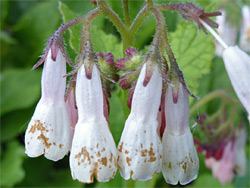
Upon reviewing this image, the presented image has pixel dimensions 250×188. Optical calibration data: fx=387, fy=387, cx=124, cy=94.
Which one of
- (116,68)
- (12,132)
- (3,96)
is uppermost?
(116,68)

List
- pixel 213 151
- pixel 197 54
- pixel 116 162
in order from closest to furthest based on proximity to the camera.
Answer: pixel 116 162
pixel 197 54
pixel 213 151

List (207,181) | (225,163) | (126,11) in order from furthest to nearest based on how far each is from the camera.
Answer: (207,181), (225,163), (126,11)

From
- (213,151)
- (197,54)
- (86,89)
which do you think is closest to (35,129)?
(86,89)

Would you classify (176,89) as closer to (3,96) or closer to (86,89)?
(86,89)

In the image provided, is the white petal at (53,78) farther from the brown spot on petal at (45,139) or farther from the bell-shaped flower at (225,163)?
the bell-shaped flower at (225,163)

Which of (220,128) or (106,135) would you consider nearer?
(106,135)

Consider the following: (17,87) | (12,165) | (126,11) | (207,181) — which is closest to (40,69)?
(17,87)

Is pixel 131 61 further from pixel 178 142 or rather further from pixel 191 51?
pixel 191 51
